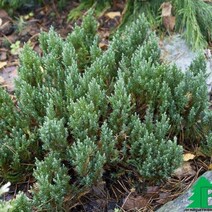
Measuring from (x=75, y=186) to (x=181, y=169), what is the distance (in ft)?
2.56

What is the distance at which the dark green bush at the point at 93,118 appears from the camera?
9.36 ft

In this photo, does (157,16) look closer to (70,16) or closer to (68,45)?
(70,16)

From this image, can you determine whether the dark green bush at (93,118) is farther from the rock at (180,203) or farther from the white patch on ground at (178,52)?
the white patch on ground at (178,52)

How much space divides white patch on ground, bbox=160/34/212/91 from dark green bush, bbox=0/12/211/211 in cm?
71

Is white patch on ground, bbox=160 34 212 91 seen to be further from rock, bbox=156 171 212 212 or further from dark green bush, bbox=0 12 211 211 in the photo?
rock, bbox=156 171 212 212

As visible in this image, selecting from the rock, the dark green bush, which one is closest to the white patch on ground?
the dark green bush

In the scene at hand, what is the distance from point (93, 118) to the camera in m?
2.87

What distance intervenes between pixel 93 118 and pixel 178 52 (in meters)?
1.62

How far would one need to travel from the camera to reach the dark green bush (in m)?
2.85

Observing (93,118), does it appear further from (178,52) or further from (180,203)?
(178,52)

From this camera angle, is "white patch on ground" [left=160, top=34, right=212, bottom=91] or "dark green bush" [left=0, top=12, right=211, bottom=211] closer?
"dark green bush" [left=0, top=12, right=211, bottom=211]

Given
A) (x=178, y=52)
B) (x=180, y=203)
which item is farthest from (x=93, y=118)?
(x=178, y=52)

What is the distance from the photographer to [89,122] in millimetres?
2893

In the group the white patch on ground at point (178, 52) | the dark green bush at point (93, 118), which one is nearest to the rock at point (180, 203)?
the dark green bush at point (93, 118)
